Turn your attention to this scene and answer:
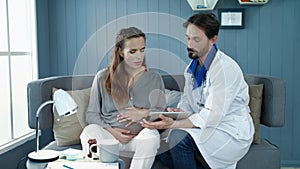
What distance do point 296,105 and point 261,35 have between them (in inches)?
28.4

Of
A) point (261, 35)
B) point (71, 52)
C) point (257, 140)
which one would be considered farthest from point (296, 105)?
point (71, 52)

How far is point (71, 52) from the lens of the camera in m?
3.47

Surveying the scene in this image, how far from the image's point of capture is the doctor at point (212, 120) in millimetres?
2086

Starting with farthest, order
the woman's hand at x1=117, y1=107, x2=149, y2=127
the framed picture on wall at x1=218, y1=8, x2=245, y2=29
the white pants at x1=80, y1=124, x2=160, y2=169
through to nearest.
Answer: the framed picture on wall at x1=218, y1=8, x2=245, y2=29, the woman's hand at x1=117, y1=107, x2=149, y2=127, the white pants at x1=80, y1=124, x2=160, y2=169

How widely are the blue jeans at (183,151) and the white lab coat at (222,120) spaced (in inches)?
1.8

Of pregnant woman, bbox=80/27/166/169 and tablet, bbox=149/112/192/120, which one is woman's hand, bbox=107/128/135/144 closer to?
pregnant woman, bbox=80/27/166/169

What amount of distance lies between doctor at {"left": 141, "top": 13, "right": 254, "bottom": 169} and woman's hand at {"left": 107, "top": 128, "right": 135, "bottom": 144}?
0.43 ft

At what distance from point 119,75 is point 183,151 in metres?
0.66

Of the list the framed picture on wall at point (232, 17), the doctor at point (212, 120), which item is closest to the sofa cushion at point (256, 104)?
the doctor at point (212, 120)

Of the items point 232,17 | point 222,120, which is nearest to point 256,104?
point 222,120

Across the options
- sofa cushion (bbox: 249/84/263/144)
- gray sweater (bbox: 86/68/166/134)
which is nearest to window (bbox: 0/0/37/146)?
gray sweater (bbox: 86/68/166/134)

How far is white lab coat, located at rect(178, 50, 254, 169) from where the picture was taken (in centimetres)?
208

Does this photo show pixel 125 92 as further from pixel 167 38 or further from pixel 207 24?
pixel 167 38

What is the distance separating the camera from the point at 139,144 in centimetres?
204
